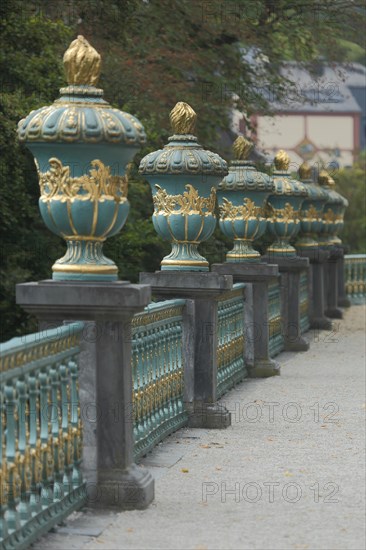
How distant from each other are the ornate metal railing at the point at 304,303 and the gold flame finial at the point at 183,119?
9372 millimetres

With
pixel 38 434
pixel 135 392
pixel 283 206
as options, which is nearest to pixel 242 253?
pixel 283 206

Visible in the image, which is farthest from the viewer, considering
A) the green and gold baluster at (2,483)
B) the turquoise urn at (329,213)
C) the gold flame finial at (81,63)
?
the turquoise urn at (329,213)

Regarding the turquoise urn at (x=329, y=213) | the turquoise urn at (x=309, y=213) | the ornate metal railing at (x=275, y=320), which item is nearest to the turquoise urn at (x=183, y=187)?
the ornate metal railing at (x=275, y=320)

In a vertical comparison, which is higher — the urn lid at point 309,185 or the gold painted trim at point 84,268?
the urn lid at point 309,185

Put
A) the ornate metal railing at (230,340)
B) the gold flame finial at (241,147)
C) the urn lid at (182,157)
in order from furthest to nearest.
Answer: the gold flame finial at (241,147)
the ornate metal railing at (230,340)
the urn lid at (182,157)

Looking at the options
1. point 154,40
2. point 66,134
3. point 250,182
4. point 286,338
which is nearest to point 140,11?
point 154,40

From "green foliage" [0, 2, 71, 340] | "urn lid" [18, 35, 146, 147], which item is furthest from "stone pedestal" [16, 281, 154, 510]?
"green foliage" [0, 2, 71, 340]

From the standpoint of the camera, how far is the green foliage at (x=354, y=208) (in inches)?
1906

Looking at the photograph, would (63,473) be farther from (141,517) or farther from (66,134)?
(66,134)

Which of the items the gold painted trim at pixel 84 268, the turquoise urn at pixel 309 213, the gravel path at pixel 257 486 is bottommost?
the gravel path at pixel 257 486

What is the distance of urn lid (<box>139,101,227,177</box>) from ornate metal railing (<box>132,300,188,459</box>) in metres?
1.08

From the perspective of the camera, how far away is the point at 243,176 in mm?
15219

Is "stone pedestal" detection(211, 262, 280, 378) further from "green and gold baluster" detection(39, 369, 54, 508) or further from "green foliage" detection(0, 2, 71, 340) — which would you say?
"green and gold baluster" detection(39, 369, 54, 508)

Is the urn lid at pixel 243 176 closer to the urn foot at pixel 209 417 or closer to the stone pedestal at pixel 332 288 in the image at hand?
the urn foot at pixel 209 417
